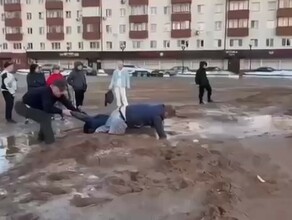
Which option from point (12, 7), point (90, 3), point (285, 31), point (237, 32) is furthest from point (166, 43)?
point (12, 7)

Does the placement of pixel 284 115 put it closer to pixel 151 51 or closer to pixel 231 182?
pixel 231 182

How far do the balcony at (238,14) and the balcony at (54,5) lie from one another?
83.3ft

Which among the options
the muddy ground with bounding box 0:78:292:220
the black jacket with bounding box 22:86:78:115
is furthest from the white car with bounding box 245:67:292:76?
the black jacket with bounding box 22:86:78:115

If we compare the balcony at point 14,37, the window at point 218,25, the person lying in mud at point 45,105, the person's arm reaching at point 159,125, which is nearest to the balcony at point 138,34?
the window at point 218,25

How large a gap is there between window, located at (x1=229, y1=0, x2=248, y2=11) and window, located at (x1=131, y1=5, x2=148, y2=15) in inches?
478

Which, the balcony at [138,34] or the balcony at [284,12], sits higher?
the balcony at [284,12]

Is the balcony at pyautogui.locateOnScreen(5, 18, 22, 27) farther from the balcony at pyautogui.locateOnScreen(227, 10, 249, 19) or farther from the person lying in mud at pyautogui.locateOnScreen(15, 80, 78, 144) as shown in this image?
the person lying in mud at pyautogui.locateOnScreen(15, 80, 78, 144)

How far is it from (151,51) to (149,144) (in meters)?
61.2

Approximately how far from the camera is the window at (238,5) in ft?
216

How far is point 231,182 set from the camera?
20.4ft

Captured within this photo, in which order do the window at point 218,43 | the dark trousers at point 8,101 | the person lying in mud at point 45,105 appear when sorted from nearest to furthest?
the person lying in mud at point 45,105, the dark trousers at point 8,101, the window at point 218,43

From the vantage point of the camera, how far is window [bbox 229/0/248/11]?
65750 millimetres

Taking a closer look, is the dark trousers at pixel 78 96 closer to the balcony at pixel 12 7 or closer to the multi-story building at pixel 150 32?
the multi-story building at pixel 150 32

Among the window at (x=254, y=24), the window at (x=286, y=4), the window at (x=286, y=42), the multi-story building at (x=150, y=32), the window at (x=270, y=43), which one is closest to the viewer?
the window at (x=286, y=42)
